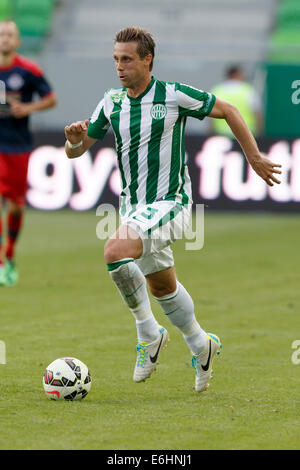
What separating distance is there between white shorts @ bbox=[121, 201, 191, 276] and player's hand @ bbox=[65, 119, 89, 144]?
0.50 m

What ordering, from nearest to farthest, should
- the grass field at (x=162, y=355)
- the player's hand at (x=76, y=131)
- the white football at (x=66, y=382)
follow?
1. the grass field at (x=162, y=355)
2. the white football at (x=66, y=382)
3. the player's hand at (x=76, y=131)

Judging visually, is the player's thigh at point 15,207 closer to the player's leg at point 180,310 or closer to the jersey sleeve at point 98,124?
the jersey sleeve at point 98,124

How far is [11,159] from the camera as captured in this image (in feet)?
30.7

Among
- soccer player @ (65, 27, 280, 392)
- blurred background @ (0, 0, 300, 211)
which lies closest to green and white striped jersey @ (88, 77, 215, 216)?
soccer player @ (65, 27, 280, 392)

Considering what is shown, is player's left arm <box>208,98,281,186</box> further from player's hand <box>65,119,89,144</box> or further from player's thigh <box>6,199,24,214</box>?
player's thigh <box>6,199,24,214</box>

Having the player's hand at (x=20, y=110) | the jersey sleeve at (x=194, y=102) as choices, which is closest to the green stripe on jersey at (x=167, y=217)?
the jersey sleeve at (x=194, y=102)

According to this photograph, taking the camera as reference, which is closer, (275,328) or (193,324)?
(193,324)

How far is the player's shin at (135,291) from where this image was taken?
4938mm

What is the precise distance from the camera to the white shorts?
Result: 201 inches

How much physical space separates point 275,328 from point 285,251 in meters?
4.36

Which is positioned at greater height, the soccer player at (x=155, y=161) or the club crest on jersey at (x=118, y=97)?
the club crest on jersey at (x=118, y=97)

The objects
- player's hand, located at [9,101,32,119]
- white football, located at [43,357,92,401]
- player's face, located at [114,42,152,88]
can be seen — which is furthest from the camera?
player's hand, located at [9,101,32,119]
